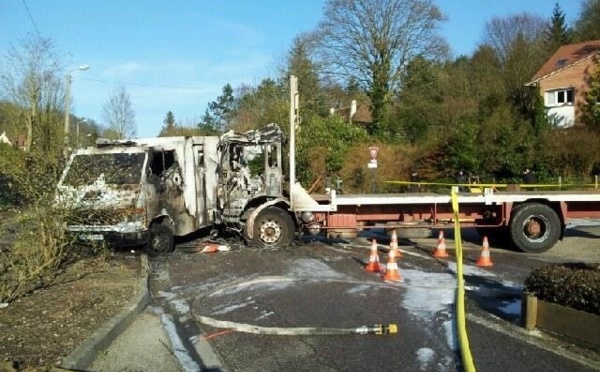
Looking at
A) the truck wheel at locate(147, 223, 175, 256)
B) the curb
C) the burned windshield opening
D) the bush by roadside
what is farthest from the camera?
the truck wheel at locate(147, 223, 175, 256)

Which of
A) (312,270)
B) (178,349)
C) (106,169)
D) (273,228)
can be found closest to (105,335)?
(178,349)

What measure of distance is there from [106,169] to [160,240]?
1992mm

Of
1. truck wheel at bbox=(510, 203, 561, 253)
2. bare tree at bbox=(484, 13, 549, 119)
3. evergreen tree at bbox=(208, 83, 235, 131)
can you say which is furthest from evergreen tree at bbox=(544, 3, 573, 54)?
truck wheel at bbox=(510, 203, 561, 253)

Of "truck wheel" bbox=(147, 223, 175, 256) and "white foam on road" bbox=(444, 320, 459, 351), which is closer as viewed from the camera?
"white foam on road" bbox=(444, 320, 459, 351)

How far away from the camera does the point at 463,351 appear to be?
19.8 feet

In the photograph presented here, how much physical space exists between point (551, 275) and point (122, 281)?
5.86 metres

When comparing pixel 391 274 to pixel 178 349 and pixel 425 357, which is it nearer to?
pixel 425 357

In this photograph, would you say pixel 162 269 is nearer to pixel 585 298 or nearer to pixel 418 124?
pixel 585 298

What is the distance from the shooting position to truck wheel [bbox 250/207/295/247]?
46.4ft

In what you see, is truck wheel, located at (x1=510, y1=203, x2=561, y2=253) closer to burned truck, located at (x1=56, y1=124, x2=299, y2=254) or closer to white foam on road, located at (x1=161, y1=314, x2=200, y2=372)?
burned truck, located at (x1=56, y1=124, x2=299, y2=254)

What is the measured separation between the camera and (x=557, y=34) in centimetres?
6519

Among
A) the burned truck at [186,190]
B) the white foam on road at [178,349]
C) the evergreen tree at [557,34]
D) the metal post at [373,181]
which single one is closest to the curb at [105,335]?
the white foam on road at [178,349]

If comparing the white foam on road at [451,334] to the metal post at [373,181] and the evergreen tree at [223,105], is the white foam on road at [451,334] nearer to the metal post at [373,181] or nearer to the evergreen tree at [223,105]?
the metal post at [373,181]

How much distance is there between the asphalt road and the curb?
0.53 feet
